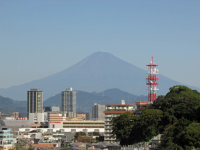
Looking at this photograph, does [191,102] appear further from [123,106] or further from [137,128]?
[123,106]

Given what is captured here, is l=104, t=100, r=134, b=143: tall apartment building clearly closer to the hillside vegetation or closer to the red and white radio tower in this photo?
the red and white radio tower

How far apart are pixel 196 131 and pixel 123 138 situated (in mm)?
15757

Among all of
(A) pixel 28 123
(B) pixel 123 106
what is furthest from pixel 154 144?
(A) pixel 28 123

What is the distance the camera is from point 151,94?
85.0m

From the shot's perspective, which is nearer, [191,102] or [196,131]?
[196,131]

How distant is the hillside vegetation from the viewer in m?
55.1

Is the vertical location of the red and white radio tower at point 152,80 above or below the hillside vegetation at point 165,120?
above

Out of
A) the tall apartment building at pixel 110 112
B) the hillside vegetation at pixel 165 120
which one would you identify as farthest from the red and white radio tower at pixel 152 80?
the hillside vegetation at pixel 165 120

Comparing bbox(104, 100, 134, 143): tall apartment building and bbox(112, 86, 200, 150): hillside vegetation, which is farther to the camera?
bbox(104, 100, 134, 143): tall apartment building

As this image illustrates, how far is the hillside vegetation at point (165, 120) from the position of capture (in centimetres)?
5509

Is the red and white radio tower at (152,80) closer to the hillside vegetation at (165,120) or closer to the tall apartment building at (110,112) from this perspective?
the tall apartment building at (110,112)

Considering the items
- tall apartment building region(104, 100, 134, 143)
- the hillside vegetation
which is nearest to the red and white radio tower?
tall apartment building region(104, 100, 134, 143)

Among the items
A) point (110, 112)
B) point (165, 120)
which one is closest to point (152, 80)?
point (110, 112)

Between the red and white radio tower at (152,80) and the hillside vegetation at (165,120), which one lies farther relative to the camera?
the red and white radio tower at (152,80)
